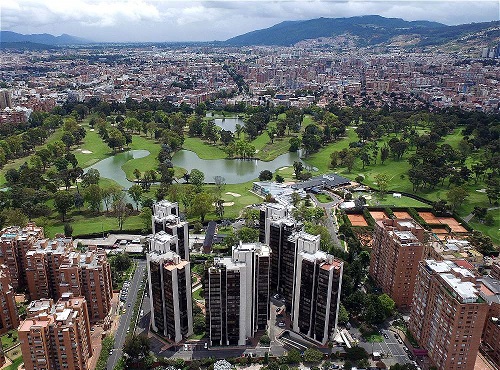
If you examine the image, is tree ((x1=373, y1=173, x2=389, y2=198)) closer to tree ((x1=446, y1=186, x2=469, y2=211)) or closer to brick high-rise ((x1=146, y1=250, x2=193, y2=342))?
tree ((x1=446, y1=186, x2=469, y2=211))

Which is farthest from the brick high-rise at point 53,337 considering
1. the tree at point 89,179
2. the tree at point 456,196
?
the tree at point 456,196

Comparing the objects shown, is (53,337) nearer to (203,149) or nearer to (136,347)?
(136,347)

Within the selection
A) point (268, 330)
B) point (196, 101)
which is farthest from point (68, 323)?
point (196, 101)

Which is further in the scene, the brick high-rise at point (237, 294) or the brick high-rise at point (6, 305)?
the brick high-rise at point (6, 305)

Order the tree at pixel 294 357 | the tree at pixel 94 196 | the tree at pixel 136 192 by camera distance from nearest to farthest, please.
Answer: the tree at pixel 294 357, the tree at pixel 94 196, the tree at pixel 136 192

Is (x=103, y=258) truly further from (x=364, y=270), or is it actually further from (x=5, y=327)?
(x=364, y=270)

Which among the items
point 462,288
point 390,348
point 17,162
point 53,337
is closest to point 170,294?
point 53,337

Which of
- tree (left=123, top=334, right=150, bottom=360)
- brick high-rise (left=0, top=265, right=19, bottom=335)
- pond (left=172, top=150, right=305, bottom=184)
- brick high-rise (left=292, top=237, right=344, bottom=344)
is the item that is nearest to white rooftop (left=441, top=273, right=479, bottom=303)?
brick high-rise (left=292, top=237, right=344, bottom=344)

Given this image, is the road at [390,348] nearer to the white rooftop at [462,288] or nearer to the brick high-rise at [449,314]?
the brick high-rise at [449,314]
